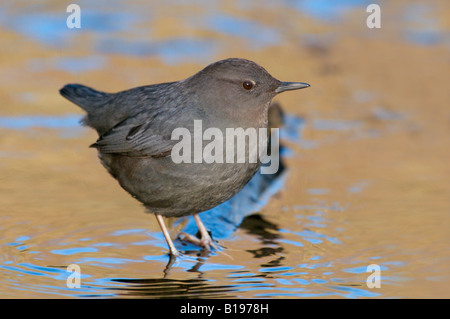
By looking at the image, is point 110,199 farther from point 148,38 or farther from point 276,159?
point 148,38

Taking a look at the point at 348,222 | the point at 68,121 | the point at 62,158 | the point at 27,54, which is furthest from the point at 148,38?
the point at 348,222

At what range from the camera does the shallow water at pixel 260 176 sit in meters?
5.21

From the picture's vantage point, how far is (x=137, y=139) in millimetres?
5801

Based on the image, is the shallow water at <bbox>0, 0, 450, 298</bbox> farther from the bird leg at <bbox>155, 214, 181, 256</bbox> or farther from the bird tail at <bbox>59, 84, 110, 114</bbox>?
the bird tail at <bbox>59, 84, 110, 114</bbox>

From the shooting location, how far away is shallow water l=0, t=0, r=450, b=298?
521 cm

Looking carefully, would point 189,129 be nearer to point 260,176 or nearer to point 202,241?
point 202,241

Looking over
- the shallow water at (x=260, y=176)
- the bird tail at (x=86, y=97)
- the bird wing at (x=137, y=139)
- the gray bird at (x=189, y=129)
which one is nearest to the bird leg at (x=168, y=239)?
the gray bird at (x=189, y=129)

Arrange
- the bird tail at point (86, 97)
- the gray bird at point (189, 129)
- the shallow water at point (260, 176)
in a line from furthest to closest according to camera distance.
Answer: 1. the bird tail at point (86, 97)
2. the gray bird at point (189, 129)
3. the shallow water at point (260, 176)

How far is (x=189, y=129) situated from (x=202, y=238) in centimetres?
92

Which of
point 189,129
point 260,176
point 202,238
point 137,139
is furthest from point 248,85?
point 260,176

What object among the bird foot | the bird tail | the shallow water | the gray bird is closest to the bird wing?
the gray bird

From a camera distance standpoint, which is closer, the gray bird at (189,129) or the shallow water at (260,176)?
the shallow water at (260,176)

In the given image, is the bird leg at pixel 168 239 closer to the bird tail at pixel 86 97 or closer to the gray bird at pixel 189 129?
the gray bird at pixel 189 129

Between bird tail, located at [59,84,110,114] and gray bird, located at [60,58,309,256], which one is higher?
bird tail, located at [59,84,110,114]
